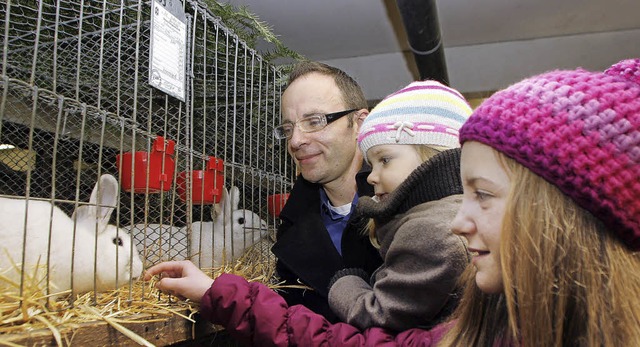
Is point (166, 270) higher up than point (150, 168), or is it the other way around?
point (150, 168)

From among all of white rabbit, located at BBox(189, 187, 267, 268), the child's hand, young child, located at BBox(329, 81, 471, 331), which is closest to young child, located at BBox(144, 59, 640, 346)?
young child, located at BBox(329, 81, 471, 331)

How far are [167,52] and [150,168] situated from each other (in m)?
0.24

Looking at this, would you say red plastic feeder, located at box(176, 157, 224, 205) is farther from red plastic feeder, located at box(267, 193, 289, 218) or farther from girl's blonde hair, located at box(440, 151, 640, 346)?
girl's blonde hair, located at box(440, 151, 640, 346)

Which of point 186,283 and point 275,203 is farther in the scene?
point 275,203

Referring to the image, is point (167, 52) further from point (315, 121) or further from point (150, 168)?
point (315, 121)

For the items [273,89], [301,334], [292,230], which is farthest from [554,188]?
[273,89]

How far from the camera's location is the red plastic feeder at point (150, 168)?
1.09 metres

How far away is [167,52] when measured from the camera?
3.73 ft

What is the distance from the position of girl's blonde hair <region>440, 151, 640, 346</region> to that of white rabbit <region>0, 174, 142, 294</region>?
0.66m

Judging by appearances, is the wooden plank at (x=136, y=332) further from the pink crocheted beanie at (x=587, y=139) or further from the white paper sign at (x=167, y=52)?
the pink crocheted beanie at (x=587, y=139)

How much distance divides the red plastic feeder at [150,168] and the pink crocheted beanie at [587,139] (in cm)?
68

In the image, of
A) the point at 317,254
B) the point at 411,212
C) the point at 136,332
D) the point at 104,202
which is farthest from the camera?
the point at 317,254

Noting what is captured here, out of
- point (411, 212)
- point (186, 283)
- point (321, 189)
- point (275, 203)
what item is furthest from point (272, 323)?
point (275, 203)

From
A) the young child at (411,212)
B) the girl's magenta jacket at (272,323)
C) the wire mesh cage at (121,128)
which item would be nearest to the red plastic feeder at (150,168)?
the wire mesh cage at (121,128)
